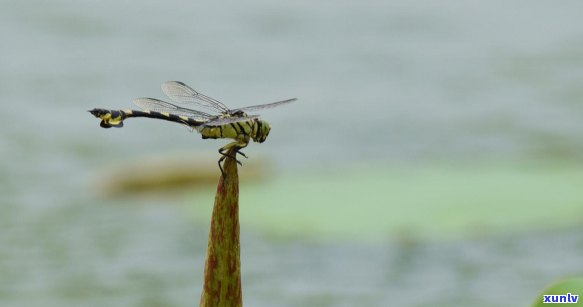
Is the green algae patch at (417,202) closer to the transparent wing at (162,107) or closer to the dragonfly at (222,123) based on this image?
the transparent wing at (162,107)

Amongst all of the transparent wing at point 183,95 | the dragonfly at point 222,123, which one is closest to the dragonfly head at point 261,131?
the dragonfly at point 222,123

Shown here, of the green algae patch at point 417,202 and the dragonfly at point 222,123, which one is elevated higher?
the green algae patch at point 417,202

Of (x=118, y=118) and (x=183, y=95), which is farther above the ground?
(x=183, y=95)

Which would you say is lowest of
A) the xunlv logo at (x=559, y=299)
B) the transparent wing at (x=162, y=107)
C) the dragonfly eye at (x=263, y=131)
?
the xunlv logo at (x=559, y=299)

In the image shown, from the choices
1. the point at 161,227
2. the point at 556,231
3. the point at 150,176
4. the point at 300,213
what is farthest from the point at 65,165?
the point at 556,231

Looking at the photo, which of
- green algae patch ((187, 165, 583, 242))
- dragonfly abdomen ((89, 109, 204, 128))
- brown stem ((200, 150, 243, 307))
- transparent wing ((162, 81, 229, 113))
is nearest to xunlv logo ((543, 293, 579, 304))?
brown stem ((200, 150, 243, 307))

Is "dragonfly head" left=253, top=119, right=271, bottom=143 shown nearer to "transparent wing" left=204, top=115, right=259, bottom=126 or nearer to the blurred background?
"transparent wing" left=204, top=115, right=259, bottom=126

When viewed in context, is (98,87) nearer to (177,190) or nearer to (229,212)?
(177,190)

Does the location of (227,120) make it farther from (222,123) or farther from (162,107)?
(162,107)

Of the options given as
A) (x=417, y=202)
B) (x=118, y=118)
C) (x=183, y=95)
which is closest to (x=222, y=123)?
(x=118, y=118)
